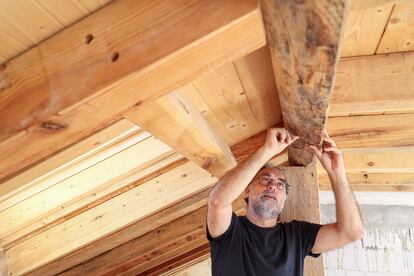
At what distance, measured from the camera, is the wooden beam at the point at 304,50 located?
0.76m

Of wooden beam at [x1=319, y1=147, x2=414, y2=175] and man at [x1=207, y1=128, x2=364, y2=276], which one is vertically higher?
wooden beam at [x1=319, y1=147, x2=414, y2=175]

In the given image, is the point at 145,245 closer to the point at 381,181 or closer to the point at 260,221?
the point at 260,221

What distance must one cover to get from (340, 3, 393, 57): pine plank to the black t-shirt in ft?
2.93

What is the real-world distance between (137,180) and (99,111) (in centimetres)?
171

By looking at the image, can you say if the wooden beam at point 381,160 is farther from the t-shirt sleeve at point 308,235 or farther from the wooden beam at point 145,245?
the t-shirt sleeve at point 308,235

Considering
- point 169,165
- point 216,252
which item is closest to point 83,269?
point 169,165

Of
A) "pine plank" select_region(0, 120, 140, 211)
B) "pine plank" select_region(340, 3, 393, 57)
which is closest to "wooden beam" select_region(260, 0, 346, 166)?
"pine plank" select_region(340, 3, 393, 57)

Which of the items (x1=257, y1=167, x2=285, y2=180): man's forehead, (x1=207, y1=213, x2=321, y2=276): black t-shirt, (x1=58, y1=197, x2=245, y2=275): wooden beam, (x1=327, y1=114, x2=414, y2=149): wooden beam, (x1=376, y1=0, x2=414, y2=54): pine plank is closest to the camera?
(x1=376, y1=0, x2=414, y2=54): pine plank

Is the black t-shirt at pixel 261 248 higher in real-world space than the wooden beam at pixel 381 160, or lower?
lower

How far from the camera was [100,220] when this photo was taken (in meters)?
2.75

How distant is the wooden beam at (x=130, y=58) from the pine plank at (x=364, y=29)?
0.61 metres

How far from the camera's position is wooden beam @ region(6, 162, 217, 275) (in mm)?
2686

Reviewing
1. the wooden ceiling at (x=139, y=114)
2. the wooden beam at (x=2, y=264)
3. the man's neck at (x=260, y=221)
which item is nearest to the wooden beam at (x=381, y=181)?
the wooden ceiling at (x=139, y=114)

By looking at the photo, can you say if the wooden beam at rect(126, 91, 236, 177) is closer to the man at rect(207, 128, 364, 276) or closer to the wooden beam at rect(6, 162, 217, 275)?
the man at rect(207, 128, 364, 276)
